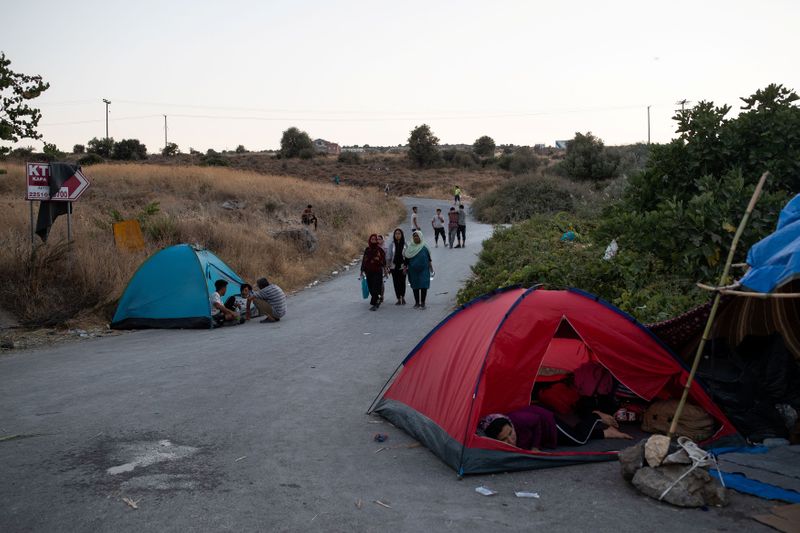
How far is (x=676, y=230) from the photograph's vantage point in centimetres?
1039

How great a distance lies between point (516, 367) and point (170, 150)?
263 feet

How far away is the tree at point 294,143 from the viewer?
9425 cm

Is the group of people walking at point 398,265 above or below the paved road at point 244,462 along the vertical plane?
above

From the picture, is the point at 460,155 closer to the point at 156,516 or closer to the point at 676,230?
the point at 676,230

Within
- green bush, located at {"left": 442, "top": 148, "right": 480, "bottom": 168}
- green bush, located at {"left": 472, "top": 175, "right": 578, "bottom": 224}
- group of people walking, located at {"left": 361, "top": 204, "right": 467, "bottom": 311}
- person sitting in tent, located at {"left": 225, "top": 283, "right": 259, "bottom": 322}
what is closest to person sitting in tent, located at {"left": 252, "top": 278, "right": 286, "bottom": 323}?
person sitting in tent, located at {"left": 225, "top": 283, "right": 259, "bottom": 322}

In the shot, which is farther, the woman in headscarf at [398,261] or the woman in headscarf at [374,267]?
the woman in headscarf at [398,261]

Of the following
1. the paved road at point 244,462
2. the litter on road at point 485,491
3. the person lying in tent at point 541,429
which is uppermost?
the person lying in tent at point 541,429

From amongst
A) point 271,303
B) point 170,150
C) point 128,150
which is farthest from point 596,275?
point 170,150

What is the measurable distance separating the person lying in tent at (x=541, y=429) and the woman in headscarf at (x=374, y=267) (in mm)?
8766

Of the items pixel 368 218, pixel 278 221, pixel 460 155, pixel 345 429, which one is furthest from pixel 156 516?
pixel 460 155

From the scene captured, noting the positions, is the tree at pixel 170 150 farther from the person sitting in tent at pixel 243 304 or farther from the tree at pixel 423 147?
the person sitting in tent at pixel 243 304

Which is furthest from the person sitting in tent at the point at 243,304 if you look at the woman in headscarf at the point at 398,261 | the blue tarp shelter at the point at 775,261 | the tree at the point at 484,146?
the tree at the point at 484,146

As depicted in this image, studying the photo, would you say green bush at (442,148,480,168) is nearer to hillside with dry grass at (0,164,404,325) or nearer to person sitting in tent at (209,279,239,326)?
hillside with dry grass at (0,164,404,325)

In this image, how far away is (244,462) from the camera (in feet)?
22.0
